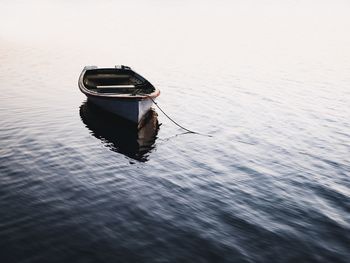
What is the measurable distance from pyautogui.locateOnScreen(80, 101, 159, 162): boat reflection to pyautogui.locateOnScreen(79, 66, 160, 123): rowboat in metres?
0.53

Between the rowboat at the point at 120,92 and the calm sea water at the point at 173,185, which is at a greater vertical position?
the rowboat at the point at 120,92

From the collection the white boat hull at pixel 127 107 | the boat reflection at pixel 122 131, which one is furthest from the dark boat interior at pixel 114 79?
the white boat hull at pixel 127 107

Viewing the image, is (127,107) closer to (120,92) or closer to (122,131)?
(122,131)

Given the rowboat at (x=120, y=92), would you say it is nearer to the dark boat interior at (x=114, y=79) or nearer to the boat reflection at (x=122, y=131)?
the dark boat interior at (x=114, y=79)

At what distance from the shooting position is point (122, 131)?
1630 cm

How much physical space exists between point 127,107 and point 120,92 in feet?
9.99

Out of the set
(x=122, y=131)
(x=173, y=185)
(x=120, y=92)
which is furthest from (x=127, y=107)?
(x=173, y=185)

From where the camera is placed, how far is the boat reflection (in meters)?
14.2

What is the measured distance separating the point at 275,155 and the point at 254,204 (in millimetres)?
4731

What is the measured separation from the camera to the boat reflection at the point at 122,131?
14156mm

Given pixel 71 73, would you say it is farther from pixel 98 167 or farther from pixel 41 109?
pixel 98 167

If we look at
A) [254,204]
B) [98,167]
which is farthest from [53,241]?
[254,204]

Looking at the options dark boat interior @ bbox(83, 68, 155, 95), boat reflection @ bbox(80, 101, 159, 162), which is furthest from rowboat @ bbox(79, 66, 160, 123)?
boat reflection @ bbox(80, 101, 159, 162)

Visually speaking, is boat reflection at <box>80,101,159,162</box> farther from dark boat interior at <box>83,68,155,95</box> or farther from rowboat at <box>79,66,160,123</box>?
dark boat interior at <box>83,68,155,95</box>
